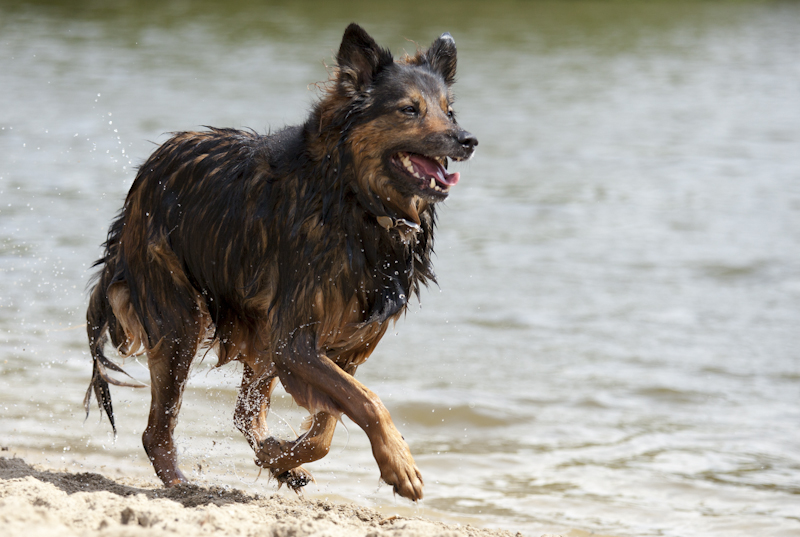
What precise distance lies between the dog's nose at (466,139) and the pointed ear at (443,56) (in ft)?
1.83

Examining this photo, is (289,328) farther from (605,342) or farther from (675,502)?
(605,342)

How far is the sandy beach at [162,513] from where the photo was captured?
3.61m

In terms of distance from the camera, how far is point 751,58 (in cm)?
2386

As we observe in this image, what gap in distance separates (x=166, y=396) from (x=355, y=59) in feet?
6.53

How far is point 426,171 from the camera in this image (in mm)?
→ 4492

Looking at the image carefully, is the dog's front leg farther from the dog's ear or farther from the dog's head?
the dog's ear

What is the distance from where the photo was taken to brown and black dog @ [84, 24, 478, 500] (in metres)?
4.43

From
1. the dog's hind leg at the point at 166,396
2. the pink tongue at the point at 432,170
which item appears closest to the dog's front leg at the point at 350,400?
the dog's hind leg at the point at 166,396

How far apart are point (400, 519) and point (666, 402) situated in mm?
3426

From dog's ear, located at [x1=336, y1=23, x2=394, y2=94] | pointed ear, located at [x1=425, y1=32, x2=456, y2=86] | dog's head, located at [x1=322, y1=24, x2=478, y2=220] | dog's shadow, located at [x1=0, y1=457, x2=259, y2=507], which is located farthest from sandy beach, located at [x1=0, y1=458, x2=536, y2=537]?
pointed ear, located at [x1=425, y1=32, x2=456, y2=86]

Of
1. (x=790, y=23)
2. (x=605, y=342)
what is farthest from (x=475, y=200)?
(x=790, y=23)

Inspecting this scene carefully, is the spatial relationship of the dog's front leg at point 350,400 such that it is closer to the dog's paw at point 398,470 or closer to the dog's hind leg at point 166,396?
the dog's paw at point 398,470

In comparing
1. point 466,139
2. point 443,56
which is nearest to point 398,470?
point 466,139

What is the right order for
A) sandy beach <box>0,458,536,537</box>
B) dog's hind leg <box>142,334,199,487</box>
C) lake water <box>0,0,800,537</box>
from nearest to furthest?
1. sandy beach <box>0,458,536,537</box>
2. dog's hind leg <box>142,334,199,487</box>
3. lake water <box>0,0,800,537</box>
